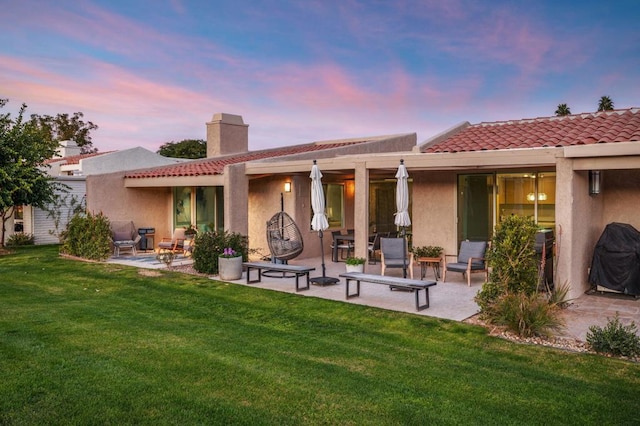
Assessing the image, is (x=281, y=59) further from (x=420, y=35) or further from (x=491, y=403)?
(x=491, y=403)

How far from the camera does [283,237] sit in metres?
13.6

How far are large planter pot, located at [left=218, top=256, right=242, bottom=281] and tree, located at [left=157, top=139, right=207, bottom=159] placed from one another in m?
44.2

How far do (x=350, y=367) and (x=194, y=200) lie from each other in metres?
13.6

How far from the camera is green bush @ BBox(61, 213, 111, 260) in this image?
15.1 metres

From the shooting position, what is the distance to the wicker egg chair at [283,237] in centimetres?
1252

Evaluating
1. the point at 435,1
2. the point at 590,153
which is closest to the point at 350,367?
the point at 590,153

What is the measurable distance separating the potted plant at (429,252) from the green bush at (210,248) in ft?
14.9

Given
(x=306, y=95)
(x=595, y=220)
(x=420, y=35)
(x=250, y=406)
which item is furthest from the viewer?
(x=306, y=95)

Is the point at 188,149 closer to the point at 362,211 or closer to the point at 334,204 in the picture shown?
the point at 334,204

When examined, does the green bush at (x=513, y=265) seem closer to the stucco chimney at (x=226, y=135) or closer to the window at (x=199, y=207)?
the window at (x=199, y=207)

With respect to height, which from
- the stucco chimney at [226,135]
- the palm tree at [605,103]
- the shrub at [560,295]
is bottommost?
the shrub at [560,295]

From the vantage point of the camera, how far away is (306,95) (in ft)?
69.5

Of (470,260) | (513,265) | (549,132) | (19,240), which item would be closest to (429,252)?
(470,260)

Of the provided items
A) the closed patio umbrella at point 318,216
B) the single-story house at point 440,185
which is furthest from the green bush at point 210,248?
the closed patio umbrella at point 318,216
